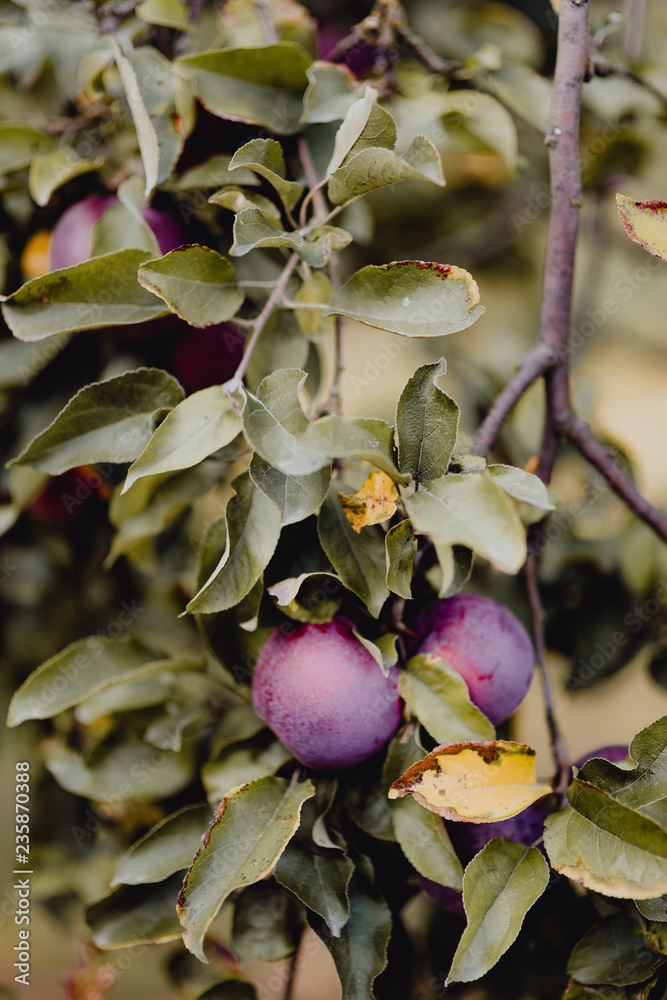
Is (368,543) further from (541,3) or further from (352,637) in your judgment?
(541,3)

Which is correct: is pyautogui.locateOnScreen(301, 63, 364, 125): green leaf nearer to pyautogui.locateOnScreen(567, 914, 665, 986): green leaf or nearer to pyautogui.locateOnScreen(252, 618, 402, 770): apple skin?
pyautogui.locateOnScreen(252, 618, 402, 770): apple skin

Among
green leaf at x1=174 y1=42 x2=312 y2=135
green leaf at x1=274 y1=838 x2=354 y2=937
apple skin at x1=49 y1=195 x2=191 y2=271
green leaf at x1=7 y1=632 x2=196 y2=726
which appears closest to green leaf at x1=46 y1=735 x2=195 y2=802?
green leaf at x1=7 y1=632 x2=196 y2=726

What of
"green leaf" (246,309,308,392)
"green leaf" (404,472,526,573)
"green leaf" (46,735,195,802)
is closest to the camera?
"green leaf" (404,472,526,573)

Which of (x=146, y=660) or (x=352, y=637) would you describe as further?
(x=146, y=660)

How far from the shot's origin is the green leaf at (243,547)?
45 cm

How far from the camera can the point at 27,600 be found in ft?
2.99

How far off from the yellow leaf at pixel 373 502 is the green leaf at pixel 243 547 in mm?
46

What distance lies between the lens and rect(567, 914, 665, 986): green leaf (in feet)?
1.52

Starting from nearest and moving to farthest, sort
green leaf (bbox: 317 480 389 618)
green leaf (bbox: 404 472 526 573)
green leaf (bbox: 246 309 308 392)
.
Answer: green leaf (bbox: 404 472 526 573) < green leaf (bbox: 317 480 389 618) < green leaf (bbox: 246 309 308 392)

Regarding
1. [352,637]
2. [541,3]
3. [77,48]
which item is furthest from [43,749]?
[541,3]

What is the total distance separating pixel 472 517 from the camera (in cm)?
39

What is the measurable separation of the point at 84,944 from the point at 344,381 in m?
0.83

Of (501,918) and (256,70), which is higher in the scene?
(256,70)

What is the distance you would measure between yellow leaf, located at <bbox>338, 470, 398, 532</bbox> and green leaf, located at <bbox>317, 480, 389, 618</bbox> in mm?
20
